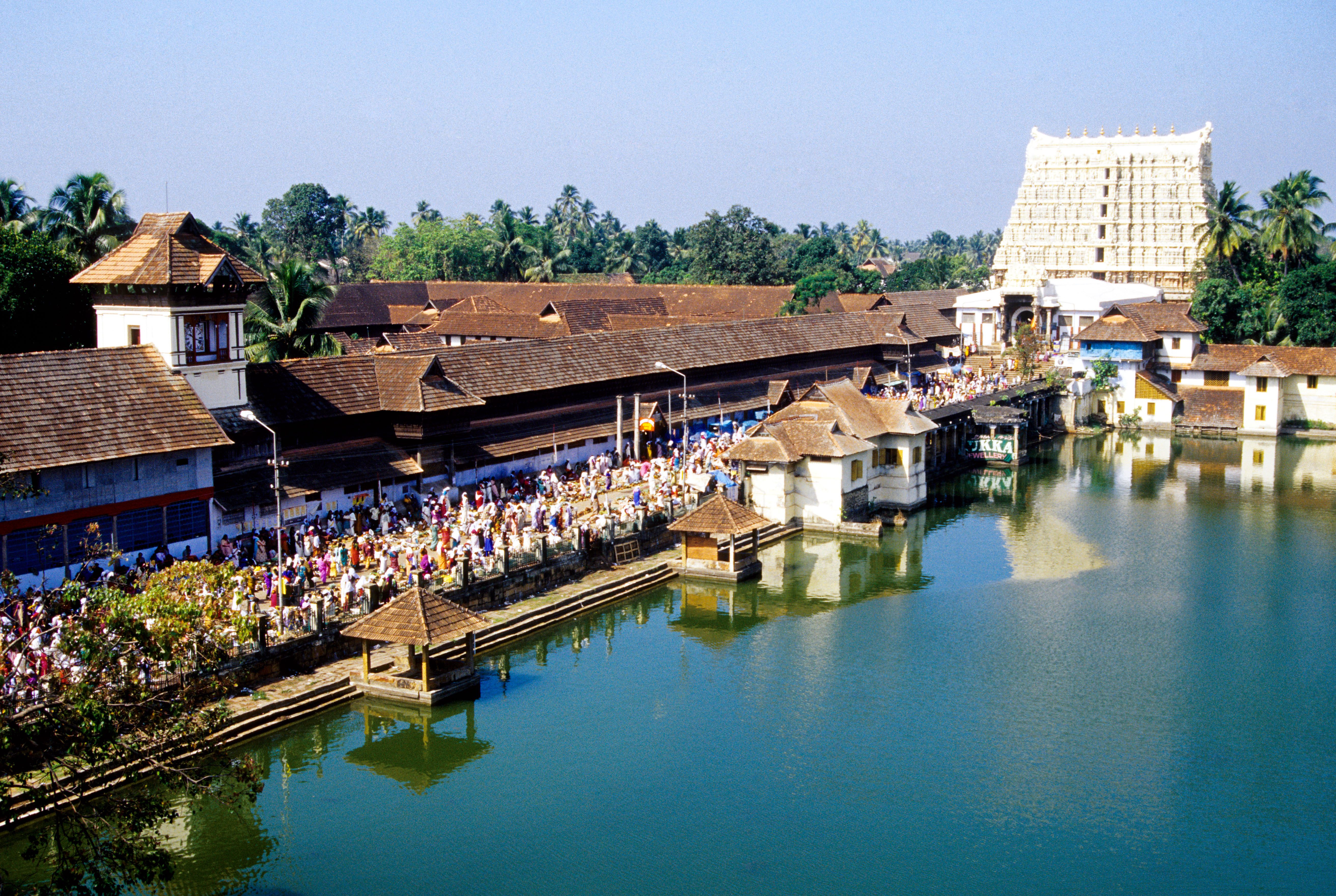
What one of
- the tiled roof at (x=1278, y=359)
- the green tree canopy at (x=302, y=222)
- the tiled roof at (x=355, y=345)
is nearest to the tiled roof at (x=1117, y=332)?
the tiled roof at (x=1278, y=359)

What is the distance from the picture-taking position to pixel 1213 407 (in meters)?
52.6

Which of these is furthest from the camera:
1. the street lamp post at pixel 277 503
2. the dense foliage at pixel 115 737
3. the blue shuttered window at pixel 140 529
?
the blue shuttered window at pixel 140 529

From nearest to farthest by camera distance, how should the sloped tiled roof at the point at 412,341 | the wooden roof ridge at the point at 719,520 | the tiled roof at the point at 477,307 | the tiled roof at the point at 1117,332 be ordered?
the wooden roof ridge at the point at 719,520 < the sloped tiled roof at the point at 412,341 < the tiled roof at the point at 1117,332 < the tiled roof at the point at 477,307

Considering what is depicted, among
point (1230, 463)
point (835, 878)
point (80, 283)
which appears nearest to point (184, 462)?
point (80, 283)

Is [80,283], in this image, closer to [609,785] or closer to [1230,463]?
[609,785]

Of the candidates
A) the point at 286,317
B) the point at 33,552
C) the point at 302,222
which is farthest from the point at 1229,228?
the point at 302,222

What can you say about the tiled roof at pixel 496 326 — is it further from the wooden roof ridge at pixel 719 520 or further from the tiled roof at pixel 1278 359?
the tiled roof at pixel 1278 359

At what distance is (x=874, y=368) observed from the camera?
5094cm

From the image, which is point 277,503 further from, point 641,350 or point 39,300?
point 641,350

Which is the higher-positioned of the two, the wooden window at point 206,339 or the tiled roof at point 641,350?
the wooden window at point 206,339

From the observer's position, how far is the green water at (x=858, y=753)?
1653cm

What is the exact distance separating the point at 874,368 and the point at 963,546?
18.5m

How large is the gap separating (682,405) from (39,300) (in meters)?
18.9

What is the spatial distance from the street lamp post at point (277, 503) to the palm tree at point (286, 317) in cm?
880
